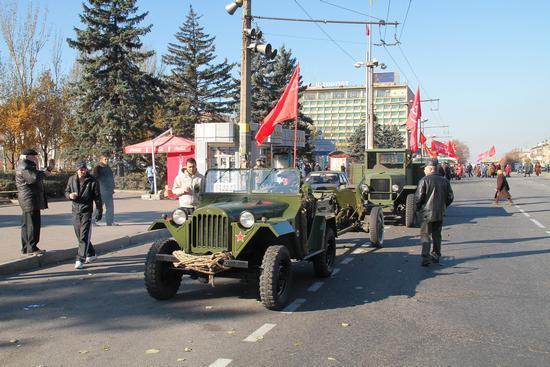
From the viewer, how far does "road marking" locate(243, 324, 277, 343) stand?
5.16 meters

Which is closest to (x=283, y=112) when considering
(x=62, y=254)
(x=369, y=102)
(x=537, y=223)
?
(x=62, y=254)

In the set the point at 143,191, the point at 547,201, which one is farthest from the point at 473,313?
the point at 143,191

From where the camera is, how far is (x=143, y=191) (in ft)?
94.7

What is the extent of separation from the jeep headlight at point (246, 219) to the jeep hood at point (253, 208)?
158 millimetres

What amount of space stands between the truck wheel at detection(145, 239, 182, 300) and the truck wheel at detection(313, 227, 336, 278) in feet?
7.08

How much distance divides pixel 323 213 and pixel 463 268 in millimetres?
2654

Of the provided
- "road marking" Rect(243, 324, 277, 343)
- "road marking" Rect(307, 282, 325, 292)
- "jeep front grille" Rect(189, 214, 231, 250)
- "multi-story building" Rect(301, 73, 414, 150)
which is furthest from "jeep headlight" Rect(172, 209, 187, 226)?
"multi-story building" Rect(301, 73, 414, 150)

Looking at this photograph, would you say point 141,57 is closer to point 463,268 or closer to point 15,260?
point 15,260

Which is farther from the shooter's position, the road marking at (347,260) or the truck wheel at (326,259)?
the road marking at (347,260)

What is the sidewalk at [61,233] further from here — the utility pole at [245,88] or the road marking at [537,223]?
the road marking at [537,223]

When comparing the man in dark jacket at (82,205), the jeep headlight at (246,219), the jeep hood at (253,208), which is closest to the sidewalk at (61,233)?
the man in dark jacket at (82,205)

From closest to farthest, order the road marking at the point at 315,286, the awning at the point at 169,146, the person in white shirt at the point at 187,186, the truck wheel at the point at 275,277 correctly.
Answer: the truck wheel at the point at 275,277 < the road marking at the point at 315,286 < the person in white shirt at the point at 187,186 < the awning at the point at 169,146

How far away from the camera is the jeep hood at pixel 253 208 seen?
6.45 meters

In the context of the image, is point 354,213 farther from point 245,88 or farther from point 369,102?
point 369,102
